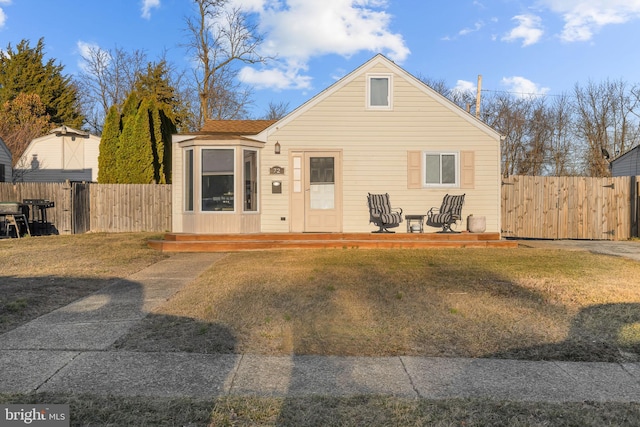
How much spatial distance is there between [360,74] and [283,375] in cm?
965

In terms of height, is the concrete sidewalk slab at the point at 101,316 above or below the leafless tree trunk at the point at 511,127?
below

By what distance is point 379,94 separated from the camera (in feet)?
37.7

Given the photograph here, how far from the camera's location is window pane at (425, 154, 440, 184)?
1149cm

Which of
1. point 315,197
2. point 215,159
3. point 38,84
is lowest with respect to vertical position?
point 315,197

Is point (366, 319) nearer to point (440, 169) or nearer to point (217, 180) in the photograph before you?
point (217, 180)

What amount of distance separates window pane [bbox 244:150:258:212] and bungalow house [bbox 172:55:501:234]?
131 millimetres

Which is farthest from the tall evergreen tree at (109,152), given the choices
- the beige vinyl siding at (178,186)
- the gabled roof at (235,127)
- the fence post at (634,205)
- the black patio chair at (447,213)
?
the fence post at (634,205)

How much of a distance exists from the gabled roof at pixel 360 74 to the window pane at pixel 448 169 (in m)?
1.07

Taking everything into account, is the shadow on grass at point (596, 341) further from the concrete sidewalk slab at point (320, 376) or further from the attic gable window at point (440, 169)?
the attic gable window at point (440, 169)

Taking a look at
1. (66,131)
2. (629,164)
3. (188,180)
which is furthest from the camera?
(66,131)

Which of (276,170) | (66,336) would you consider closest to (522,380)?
(66,336)

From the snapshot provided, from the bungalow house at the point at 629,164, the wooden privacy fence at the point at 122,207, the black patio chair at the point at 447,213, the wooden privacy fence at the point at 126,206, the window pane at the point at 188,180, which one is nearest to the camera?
the window pane at the point at 188,180

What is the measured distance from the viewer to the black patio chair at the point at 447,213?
36.2 feet

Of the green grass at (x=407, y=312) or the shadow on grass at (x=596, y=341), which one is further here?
the green grass at (x=407, y=312)
